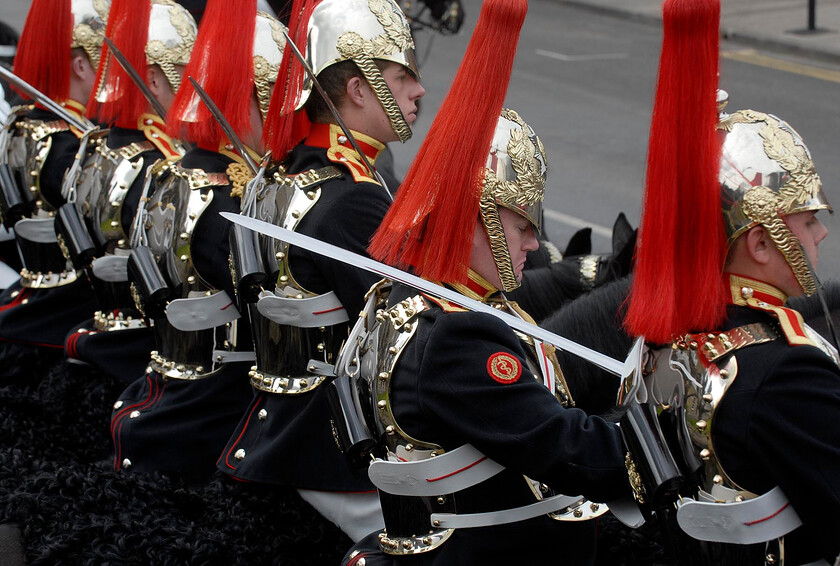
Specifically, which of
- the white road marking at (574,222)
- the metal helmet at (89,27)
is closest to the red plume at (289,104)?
the metal helmet at (89,27)

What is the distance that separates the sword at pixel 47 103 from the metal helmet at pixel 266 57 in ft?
3.49

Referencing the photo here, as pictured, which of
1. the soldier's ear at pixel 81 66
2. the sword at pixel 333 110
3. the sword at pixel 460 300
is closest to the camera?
the sword at pixel 460 300

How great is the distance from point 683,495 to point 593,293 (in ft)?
4.33

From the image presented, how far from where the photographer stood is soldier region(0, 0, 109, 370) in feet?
14.8

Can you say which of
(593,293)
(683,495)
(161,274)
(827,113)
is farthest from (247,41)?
(827,113)

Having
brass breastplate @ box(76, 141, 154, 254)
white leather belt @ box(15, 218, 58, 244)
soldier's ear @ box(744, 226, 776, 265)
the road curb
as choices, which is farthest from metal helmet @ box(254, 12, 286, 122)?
the road curb

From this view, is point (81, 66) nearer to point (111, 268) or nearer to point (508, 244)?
point (111, 268)

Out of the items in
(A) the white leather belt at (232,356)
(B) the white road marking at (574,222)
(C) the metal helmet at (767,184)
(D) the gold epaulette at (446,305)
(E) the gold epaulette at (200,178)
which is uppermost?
(C) the metal helmet at (767,184)

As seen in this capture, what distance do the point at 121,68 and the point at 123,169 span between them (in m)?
0.38

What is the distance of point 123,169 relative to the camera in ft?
13.2

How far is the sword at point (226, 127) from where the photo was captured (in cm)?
334

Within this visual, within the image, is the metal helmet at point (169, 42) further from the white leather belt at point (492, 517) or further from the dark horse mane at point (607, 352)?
the white leather belt at point (492, 517)

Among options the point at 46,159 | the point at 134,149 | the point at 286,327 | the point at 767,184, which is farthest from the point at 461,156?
the point at 46,159

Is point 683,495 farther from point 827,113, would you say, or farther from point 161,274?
point 827,113
